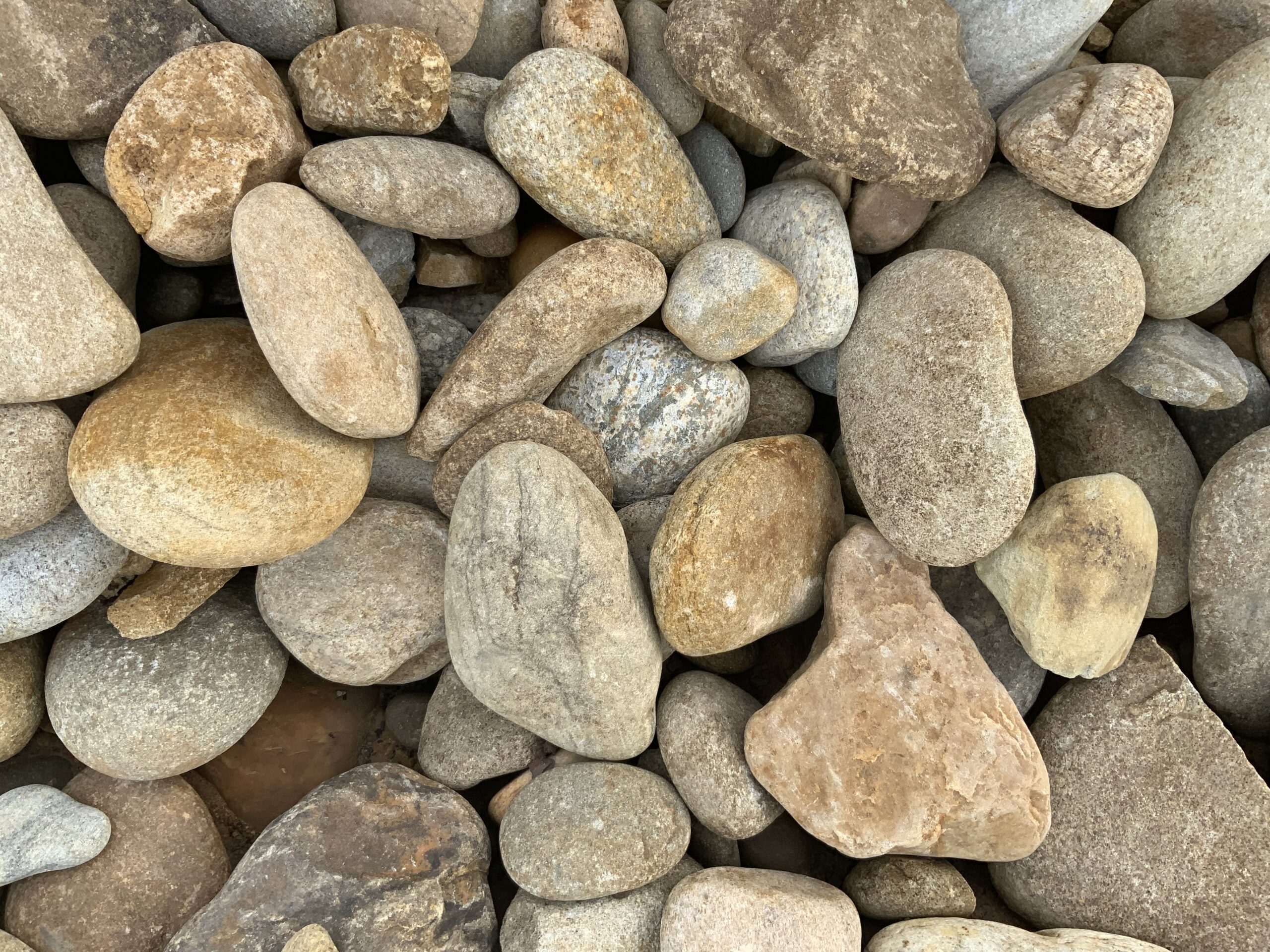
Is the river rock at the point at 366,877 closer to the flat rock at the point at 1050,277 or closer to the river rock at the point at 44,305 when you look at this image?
the river rock at the point at 44,305

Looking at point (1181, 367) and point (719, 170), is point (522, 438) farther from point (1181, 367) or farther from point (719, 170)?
point (1181, 367)

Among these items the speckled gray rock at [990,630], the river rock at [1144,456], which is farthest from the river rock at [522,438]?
the river rock at [1144,456]

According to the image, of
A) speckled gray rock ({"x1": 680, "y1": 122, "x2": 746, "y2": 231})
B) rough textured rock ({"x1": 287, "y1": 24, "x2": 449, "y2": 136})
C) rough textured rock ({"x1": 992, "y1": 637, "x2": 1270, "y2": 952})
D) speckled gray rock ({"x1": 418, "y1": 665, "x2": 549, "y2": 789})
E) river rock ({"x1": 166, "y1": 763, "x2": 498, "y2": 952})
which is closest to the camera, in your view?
rough textured rock ({"x1": 287, "y1": 24, "x2": 449, "y2": 136})

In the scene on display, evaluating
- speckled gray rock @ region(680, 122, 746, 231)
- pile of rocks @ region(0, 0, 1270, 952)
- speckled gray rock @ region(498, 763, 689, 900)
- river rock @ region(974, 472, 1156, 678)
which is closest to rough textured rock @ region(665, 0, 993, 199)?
pile of rocks @ region(0, 0, 1270, 952)

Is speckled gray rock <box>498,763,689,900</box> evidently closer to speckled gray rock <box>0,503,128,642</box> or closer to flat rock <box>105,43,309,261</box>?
speckled gray rock <box>0,503,128,642</box>

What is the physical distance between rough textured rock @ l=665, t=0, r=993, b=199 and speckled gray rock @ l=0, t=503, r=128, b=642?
1.68 meters

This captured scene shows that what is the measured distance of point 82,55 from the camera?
1660mm

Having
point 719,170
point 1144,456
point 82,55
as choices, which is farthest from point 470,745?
point 1144,456

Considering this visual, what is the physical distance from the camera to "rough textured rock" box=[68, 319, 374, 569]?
1534mm

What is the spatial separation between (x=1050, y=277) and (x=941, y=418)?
0.45m

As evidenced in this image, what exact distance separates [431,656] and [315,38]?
4.79 feet

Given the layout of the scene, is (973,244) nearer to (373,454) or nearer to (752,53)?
(752,53)

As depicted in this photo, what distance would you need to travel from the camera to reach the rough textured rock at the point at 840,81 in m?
1.79

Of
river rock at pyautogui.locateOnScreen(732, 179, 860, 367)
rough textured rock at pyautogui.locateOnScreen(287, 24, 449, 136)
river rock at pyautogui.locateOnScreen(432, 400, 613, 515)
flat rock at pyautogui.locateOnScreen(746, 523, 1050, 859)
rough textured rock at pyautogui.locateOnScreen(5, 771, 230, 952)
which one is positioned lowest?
rough textured rock at pyautogui.locateOnScreen(5, 771, 230, 952)
